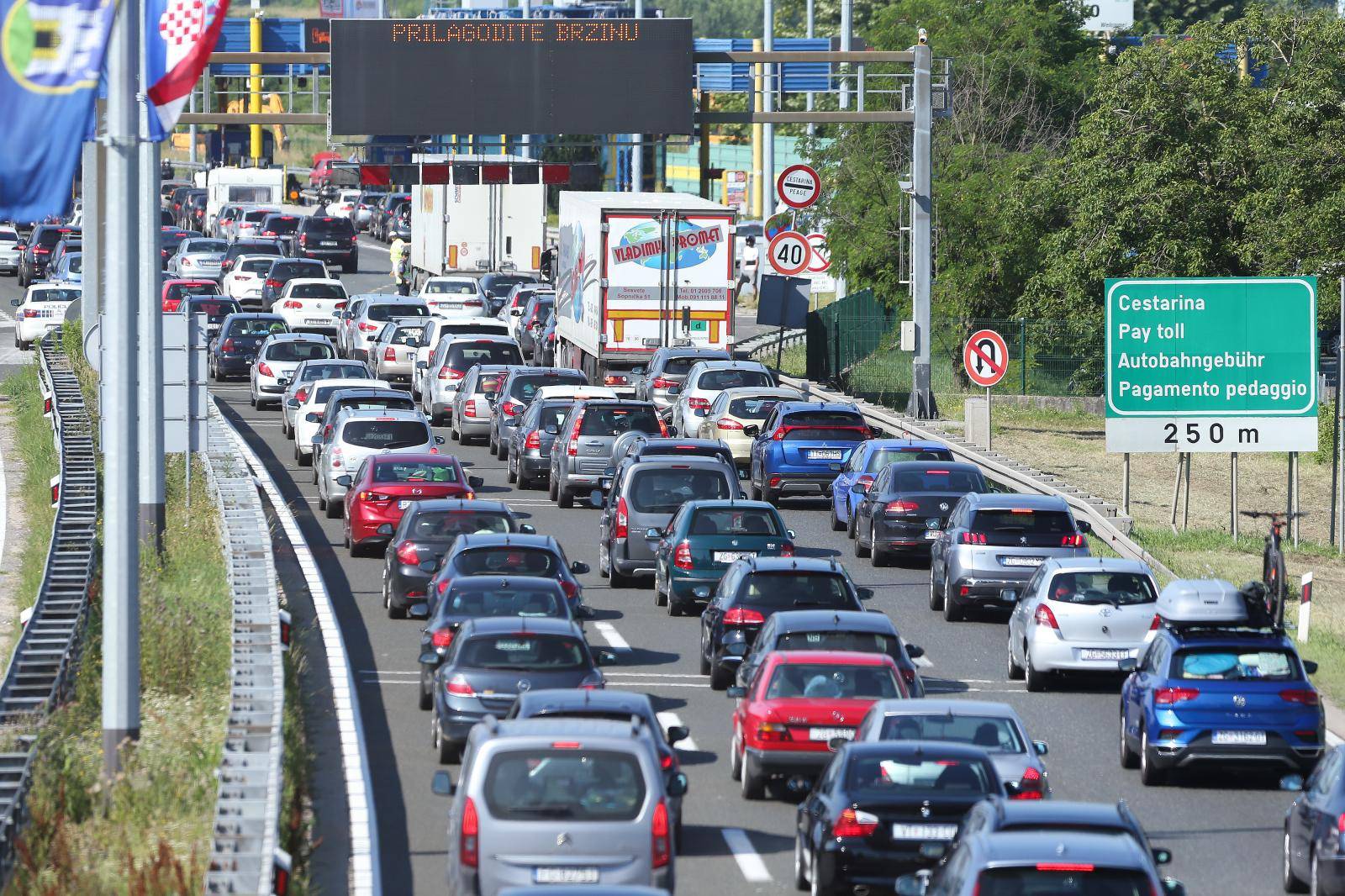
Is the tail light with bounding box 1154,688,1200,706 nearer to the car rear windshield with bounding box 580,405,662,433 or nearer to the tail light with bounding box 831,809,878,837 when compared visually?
the tail light with bounding box 831,809,878,837

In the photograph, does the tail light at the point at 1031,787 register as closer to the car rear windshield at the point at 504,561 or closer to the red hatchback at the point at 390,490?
the car rear windshield at the point at 504,561

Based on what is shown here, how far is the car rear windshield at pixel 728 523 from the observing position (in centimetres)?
2750

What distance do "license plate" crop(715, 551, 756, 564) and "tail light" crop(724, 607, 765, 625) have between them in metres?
3.77

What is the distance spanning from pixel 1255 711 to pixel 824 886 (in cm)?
572

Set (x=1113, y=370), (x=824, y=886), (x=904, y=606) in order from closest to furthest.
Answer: (x=824, y=886) < (x=904, y=606) < (x=1113, y=370)

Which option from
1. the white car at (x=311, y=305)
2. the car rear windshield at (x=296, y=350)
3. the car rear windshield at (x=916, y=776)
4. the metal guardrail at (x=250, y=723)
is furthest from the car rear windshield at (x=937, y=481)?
the white car at (x=311, y=305)

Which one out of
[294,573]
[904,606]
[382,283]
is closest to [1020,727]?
[904,606]

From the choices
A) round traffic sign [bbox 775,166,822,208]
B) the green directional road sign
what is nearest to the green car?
the green directional road sign

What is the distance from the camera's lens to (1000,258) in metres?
53.8

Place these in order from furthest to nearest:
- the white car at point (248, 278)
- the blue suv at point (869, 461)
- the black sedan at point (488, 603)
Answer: the white car at point (248, 278) → the blue suv at point (869, 461) → the black sedan at point (488, 603)

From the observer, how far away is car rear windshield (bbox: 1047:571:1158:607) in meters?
23.6

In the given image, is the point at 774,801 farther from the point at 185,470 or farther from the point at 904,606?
the point at 185,470

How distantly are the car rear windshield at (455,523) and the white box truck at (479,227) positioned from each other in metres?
40.1

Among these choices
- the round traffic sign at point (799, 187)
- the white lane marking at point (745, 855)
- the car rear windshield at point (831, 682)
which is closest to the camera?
the white lane marking at point (745, 855)
